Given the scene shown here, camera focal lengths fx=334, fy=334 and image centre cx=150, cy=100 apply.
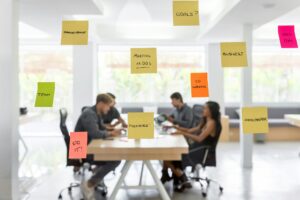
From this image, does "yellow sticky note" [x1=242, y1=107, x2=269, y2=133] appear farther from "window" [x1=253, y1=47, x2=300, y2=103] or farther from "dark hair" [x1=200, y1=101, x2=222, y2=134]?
"window" [x1=253, y1=47, x2=300, y2=103]

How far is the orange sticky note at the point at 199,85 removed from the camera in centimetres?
162

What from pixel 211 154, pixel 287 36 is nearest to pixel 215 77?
pixel 211 154

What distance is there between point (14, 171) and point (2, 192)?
23 cm

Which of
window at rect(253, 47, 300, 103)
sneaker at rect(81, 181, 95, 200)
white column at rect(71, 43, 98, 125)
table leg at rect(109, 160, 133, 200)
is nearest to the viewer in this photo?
table leg at rect(109, 160, 133, 200)

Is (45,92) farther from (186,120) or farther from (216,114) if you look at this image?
(186,120)

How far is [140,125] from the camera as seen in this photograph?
161cm

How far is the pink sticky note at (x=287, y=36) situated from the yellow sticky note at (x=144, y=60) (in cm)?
61

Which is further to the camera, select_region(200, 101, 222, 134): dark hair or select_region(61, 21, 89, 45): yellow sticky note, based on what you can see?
select_region(200, 101, 222, 134): dark hair

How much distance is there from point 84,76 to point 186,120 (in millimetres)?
→ 3262

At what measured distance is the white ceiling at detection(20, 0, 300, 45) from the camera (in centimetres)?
429

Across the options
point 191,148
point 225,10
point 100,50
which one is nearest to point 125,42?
point 100,50

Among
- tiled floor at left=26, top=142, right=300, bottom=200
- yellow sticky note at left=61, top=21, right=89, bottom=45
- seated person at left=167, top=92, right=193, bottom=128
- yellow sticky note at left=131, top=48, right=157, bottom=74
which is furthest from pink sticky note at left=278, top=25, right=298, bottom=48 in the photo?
seated person at left=167, top=92, right=193, bottom=128

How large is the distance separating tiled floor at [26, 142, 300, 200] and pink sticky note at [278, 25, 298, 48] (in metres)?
2.53

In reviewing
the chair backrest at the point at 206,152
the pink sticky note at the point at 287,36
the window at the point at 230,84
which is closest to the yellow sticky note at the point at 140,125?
the pink sticky note at the point at 287,36
